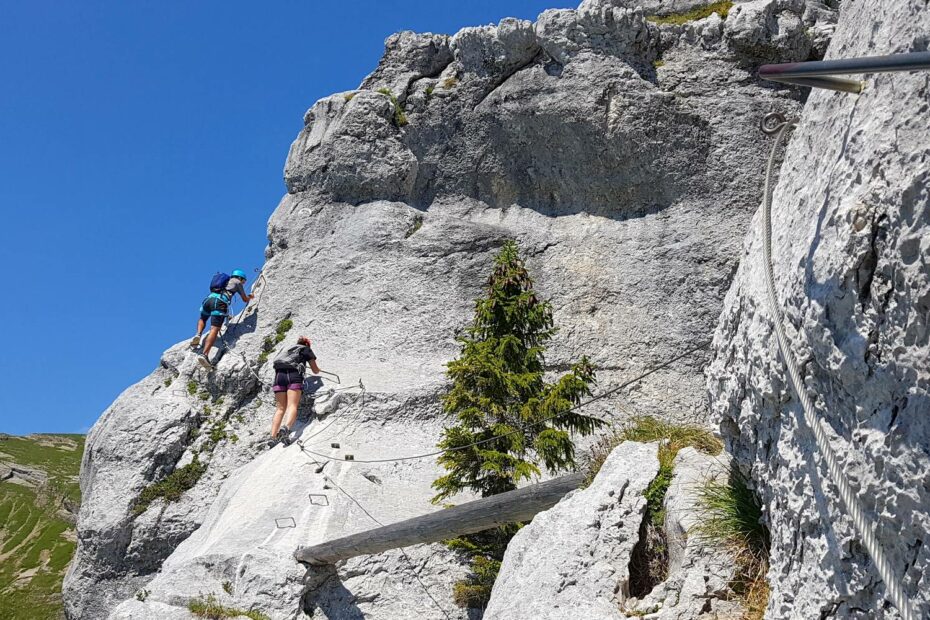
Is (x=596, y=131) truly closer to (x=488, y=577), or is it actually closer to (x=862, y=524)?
(x=488, y=577)

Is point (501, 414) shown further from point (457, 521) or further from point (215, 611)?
point (215, 611)

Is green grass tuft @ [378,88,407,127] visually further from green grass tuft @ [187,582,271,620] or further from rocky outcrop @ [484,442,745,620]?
rocky outcrop @ [484,442,745,620]

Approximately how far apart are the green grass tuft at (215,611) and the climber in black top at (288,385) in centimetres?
534

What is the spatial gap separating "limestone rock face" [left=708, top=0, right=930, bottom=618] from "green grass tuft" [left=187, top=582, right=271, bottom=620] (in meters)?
8.74

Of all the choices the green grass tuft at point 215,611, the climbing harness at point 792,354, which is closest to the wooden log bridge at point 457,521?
the green grass tuft at point 215,611

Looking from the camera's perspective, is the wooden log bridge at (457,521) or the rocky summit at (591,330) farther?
the wooden log bridge at (457,521)

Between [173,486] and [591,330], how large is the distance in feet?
35.5

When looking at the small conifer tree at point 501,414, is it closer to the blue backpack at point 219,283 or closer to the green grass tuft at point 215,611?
the green grass tuft at point 215,611

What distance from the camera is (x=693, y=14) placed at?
24.7 metres

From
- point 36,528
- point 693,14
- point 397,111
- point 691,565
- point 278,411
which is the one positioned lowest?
point 691,565

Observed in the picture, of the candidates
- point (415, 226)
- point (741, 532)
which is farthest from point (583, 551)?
point (415, 226)

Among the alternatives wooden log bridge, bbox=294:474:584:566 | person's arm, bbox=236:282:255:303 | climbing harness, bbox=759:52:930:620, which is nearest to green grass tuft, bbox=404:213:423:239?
person's arm, bbox=236:282:255:303

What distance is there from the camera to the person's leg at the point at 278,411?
18.4m

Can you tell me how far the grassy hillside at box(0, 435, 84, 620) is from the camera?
3583cm
